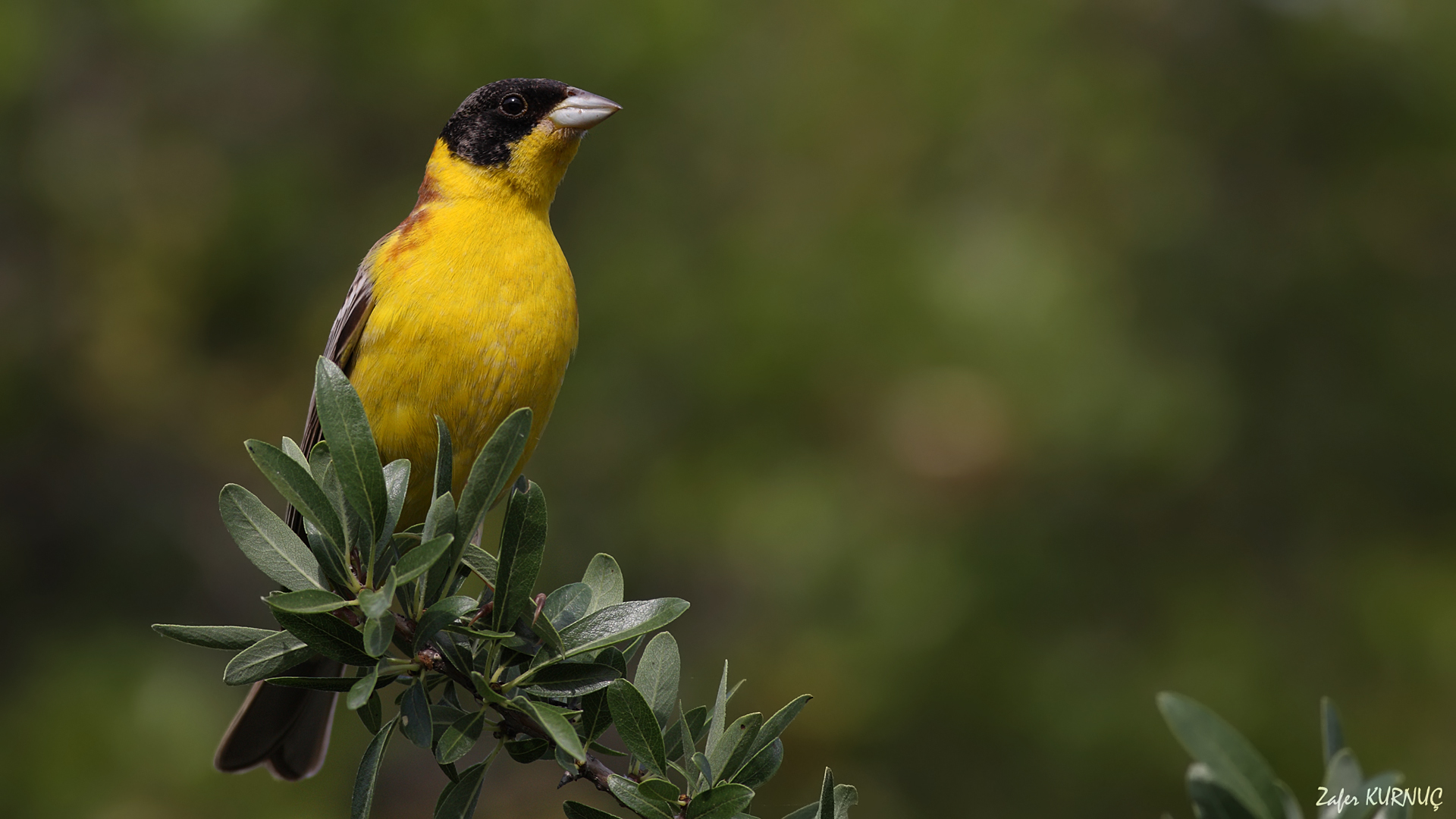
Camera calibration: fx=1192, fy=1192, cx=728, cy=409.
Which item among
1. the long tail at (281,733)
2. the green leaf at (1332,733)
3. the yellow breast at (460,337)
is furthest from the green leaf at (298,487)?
the long tail at (281,733)

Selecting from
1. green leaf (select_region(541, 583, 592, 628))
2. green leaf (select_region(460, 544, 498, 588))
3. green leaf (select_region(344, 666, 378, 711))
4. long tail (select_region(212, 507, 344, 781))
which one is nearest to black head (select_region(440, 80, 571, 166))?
long tail (select_region(212, 507, 344, 781))

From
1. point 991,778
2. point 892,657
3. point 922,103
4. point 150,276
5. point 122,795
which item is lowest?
point 122,795

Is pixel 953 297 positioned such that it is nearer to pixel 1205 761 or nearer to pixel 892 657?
pixel 892 657

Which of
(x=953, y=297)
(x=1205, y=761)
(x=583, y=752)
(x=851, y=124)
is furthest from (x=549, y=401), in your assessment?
(x=851, y=124)

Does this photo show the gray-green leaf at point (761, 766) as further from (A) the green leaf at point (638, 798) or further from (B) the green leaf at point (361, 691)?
(B) the green leaf at point (361, 691)

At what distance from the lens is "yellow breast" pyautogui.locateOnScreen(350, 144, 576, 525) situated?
10.5 feet

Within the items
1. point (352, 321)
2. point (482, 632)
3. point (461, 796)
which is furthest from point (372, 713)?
point (352, 321)

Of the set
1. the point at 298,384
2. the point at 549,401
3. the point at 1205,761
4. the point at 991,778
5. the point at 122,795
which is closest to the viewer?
the point at 1205,761

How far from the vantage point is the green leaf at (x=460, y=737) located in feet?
6.33

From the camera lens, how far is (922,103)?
27.6 feet

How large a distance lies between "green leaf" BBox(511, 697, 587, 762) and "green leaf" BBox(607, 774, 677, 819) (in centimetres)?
7

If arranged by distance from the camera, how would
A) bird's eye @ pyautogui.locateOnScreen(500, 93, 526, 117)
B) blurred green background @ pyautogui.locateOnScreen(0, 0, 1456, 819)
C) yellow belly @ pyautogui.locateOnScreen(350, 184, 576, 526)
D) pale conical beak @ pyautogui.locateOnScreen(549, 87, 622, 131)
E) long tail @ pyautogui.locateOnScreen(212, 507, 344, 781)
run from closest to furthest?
1. yellow belly @ pyautogui.locateOnScreen(350, 184, 576, 526)
2. long tail @ pyautogui.locateOnScreen(212, 507, 344, 781)
3. pale conical beak @ pyautogui.locateOnScreen(549, 87, 622, 131)
4. bird's eye @ pyautogui.locateOnScreen(500, 93, 526, 117)
5. blurred green background @ pyautogui.locateOnScreen(0, 0, 1456, 819)

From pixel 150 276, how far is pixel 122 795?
10.4 feet

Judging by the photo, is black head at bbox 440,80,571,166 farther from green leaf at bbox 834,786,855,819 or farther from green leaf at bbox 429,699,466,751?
green leaf at bbox 834,786,855,819
